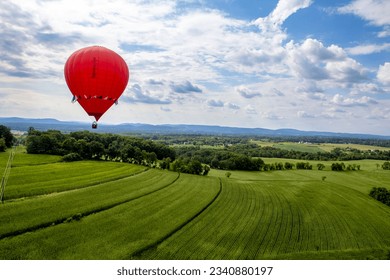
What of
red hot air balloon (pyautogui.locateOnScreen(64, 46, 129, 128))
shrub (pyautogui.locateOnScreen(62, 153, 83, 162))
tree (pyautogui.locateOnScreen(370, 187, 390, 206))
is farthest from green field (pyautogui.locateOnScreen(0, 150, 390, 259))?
shrub (pyautogui.locateOnScreen(62, 153, 83, 162))

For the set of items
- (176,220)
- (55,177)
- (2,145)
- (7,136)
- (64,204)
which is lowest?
(176,220)

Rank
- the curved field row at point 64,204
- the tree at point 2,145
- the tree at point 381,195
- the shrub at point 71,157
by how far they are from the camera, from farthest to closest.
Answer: the tree at point 2,145 → the shrub at point 71,157 → the tree at point 381,195 → the curved field row at point 64,204

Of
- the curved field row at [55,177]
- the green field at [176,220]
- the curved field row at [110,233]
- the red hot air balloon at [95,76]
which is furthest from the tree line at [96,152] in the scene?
the red hot air balloon at [95,76]

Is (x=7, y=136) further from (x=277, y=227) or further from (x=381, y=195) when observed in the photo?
(x=381, y=195)

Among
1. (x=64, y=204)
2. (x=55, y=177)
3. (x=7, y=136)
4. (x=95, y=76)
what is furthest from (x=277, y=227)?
(x=7, y=136)

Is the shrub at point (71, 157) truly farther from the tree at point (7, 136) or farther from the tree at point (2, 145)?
the tree at point (7, 136)

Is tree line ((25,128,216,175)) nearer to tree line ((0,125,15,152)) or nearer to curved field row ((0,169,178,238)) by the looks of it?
tree line ((0,125,15,152))
